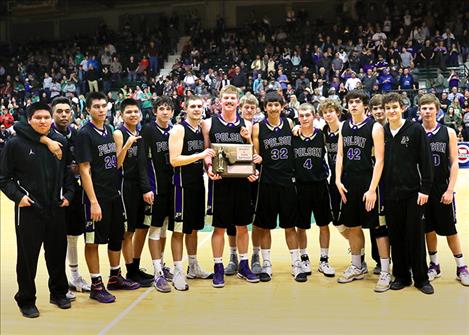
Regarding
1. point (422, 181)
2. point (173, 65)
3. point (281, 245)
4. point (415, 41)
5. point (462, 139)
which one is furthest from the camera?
point (173, 65)

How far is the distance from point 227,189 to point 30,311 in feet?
6.73

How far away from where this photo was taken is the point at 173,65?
24219 mm

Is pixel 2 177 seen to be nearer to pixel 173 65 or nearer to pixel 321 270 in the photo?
pixel 321 270

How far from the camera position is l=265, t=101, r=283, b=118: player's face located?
18.6ft

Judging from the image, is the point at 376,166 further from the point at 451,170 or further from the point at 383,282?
the point at 383,282

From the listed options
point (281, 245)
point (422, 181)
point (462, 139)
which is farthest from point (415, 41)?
point (422, 181)

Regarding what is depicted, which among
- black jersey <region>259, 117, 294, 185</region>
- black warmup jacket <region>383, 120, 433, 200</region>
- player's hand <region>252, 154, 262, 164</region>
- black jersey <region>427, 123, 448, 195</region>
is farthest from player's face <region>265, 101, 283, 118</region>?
black jersey <region>427, 123, 448, 195</region>

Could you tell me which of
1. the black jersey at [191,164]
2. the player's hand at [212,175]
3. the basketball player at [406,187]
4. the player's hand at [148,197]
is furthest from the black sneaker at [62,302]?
the basketball player at [406,187]

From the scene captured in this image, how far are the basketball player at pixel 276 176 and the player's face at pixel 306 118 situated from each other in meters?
A: 0.13

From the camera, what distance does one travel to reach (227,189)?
5.54 metres

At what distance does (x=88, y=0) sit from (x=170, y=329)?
28.4 meters

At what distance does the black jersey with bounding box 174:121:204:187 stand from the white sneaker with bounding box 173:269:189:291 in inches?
33.6

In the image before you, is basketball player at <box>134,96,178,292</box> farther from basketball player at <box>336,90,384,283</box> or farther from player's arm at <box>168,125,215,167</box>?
basketball player at <box>336,90,384,283</box>

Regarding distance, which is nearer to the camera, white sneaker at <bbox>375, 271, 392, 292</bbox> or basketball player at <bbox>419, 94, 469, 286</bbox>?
white sneaker at <bbox>375, 271, 392, 292</bbox>
